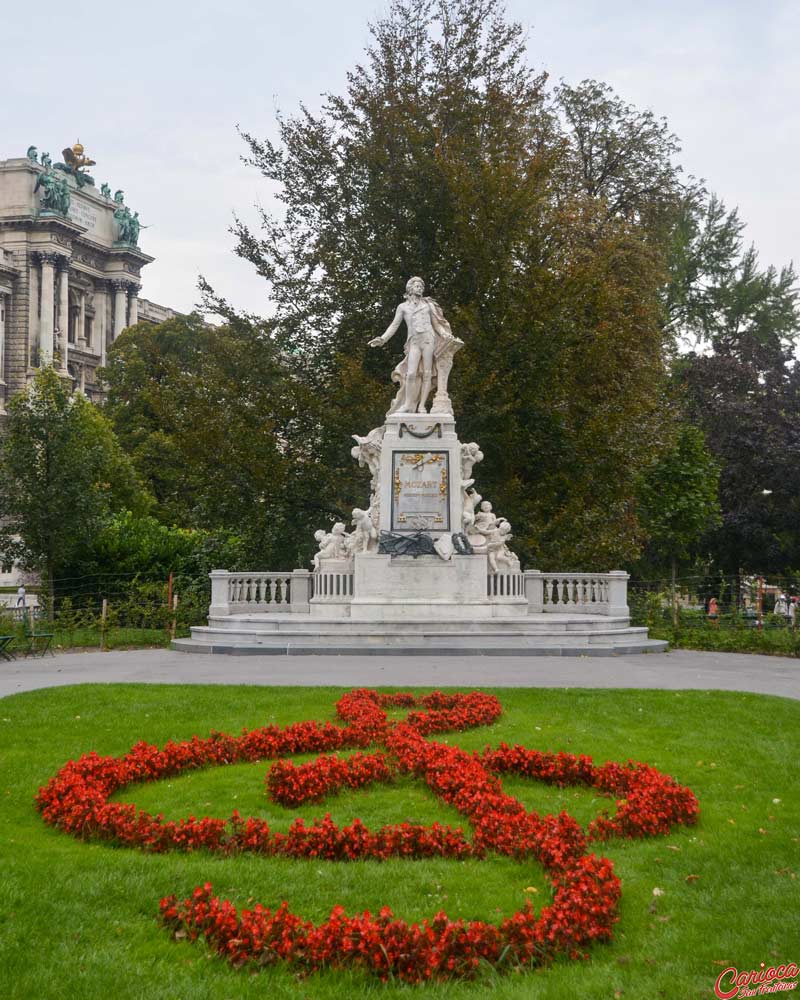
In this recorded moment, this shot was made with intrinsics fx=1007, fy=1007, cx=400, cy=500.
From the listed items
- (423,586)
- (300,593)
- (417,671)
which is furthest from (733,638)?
(300,593)

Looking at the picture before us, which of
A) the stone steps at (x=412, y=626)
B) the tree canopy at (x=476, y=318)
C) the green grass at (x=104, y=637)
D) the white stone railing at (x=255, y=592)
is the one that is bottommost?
the green grass at (x=104, y=637)

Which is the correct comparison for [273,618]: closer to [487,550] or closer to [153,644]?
[153,644]

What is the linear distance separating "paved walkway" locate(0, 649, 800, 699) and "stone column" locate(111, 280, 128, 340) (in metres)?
61.5

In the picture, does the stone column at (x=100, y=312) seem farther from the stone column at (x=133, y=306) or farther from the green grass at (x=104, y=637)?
the green grass at (x=104, y=637)

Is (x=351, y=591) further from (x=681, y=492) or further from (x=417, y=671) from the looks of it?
(x=681, y=492)

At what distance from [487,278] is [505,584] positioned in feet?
37.3

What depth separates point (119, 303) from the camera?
74.8m

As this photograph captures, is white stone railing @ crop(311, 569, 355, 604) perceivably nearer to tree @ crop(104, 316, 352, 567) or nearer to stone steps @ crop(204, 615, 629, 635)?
stone steps @ crop(204, 615, 629, 635)

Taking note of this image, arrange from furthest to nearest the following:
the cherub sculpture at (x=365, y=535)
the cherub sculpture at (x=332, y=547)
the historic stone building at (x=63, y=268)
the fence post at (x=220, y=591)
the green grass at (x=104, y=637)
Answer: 1. the historic stone building at (x=63, y=268)
2. the cherub sculpture at (x=332, y=547)
3. the fence post at (x=220, y=591)
4. the cherub sculpture at (x=365, y=535)
5. the green grass at (x=104, y=637)

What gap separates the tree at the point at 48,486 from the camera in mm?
26328

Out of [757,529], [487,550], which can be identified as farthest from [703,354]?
[487,550]

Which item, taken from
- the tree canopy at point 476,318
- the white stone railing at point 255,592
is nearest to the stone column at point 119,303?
the tree canopy at point 476,318

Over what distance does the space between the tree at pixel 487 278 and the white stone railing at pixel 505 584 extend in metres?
6.04

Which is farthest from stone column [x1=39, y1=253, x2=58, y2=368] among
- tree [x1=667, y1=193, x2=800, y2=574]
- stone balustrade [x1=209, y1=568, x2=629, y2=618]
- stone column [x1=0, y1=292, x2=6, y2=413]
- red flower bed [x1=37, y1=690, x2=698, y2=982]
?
red flower bed [x1=37, y1=690, x2=698, y2=982]
